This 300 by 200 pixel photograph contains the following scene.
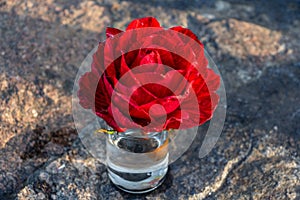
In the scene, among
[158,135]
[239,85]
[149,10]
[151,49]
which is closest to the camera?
[151,49]

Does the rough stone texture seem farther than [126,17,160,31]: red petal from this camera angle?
Yes

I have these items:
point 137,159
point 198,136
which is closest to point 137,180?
point 137,159

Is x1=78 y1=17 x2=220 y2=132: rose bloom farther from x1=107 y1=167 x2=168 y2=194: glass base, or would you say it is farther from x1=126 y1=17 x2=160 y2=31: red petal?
x1=107 y1=167 x2=168 y2=194: glass base

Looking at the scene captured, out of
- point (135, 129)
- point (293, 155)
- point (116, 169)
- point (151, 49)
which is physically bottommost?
point (293, 155)

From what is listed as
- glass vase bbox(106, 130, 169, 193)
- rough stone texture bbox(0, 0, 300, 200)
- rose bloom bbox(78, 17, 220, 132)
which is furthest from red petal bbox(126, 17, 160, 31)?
rough stone texture bbox(0, 0, 300, 200)

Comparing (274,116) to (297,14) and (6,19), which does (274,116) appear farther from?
(6,19)

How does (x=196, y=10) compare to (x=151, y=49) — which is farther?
(x=196, y=10)

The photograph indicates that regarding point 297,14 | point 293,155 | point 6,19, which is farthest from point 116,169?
point 297,14
